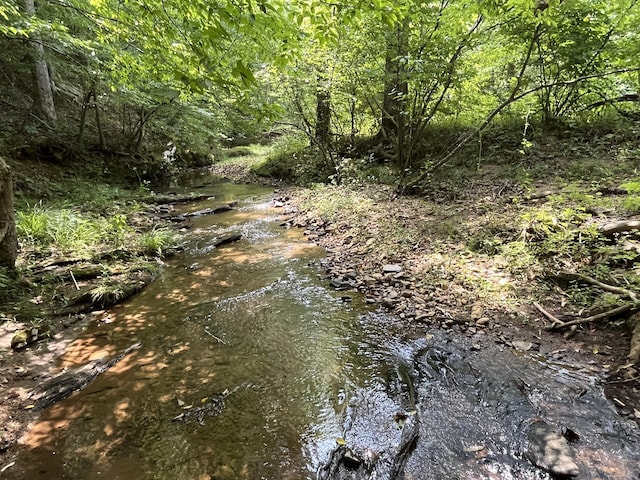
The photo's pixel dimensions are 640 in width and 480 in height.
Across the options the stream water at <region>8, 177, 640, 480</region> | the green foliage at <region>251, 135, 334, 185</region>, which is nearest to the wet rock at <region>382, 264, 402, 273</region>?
the stream water at <region>8, 177, 640, 480</region>

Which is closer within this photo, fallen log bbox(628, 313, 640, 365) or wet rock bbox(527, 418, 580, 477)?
wet rock bbox(527, 418, 580, 477)

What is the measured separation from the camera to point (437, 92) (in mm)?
9148

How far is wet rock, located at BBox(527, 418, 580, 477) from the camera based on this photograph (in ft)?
8.32

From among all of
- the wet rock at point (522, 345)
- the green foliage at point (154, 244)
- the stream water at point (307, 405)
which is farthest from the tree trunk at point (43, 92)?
the wet rock at point (522, 345)

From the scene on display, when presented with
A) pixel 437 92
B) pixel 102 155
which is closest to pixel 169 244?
pixel 437 92

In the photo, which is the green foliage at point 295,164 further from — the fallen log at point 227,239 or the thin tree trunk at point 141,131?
the fallen log at point 227,239

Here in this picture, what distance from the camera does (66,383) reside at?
3.79 metres

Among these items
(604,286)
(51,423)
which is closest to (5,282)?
(51,423)

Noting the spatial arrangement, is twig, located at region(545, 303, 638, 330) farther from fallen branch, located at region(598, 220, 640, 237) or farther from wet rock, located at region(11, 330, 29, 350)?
wet rock, located at region(11, 330, 29, 350)

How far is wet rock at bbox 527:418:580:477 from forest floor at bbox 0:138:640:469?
730 mm

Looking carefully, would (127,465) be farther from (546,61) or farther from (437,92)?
(546,61)

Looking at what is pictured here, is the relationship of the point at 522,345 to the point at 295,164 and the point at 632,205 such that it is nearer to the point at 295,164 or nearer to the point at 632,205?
the point at 632,205

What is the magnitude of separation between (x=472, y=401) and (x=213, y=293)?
416 centimetres

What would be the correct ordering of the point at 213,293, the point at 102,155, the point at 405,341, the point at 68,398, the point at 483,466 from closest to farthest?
1. the point at 483,466
2. the point at 68,398
3. the point at 405,341
4. the point at 213,293
5. the point at 102,155
